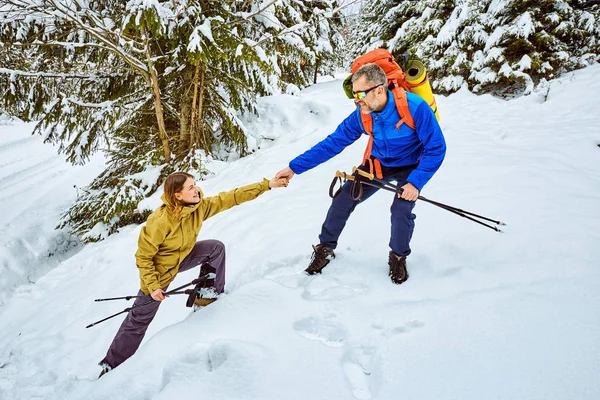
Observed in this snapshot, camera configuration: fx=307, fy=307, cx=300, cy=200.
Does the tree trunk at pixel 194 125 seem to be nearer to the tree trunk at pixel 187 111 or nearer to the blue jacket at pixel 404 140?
the tree trunk at pixel 187 111

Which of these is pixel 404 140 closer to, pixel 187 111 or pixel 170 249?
pixel 170 249

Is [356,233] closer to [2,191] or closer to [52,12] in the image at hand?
[52,12]

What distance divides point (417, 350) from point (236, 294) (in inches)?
62.9

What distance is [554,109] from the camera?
8.24 meters

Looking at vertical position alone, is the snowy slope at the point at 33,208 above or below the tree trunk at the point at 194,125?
below

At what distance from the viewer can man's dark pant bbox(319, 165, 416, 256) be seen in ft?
9.04

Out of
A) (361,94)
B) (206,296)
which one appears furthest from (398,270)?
(206,296)

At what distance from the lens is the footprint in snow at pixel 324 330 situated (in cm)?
225

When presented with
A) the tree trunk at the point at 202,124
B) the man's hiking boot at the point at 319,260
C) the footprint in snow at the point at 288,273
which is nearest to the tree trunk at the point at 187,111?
the tree trunk at the point at 202,124

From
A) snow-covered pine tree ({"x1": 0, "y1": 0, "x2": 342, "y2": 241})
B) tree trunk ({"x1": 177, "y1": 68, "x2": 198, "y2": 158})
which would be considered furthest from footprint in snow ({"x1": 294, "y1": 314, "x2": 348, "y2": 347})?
tree trunk ({"x1": 177, "y1": 68, "x2": 198, "y2": 158})

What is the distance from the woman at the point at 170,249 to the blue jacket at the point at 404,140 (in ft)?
2.61

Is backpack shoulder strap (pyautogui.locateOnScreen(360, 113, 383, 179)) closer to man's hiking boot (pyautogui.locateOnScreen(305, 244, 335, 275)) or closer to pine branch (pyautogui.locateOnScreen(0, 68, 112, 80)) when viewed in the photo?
man's hiking boot (pyautogui.locateOnScreen(305, 244, 335, 275))

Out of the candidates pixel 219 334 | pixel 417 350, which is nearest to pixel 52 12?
pixel 219 334

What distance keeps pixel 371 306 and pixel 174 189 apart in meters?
1.98
